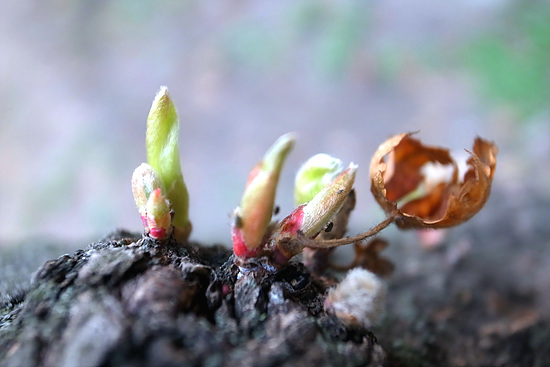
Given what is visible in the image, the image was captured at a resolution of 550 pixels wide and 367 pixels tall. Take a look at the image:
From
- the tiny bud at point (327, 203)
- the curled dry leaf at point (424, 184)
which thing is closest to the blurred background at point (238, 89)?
the curled dry leaf at point (424, 184)

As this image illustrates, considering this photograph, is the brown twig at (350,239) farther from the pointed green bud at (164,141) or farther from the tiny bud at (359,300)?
the pointed green bud at (164,141)

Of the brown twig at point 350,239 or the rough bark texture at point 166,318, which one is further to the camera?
the brown twig at point 350,239

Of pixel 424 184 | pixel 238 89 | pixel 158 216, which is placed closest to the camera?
pixel 158 216

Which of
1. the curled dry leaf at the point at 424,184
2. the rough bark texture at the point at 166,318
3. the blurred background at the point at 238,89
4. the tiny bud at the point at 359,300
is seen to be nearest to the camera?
the rough bark texture at the point at 166,318

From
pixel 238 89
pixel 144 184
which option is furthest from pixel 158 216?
pixel 238 89

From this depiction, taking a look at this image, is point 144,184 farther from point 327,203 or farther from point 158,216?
point 327,203

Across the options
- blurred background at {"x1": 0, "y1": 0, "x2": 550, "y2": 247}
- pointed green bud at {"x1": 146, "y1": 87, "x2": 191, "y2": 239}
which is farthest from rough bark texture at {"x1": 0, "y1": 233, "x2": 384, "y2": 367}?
blurred background at {"x1": 0, "y1": 0, "x2": 550, "y2": 247}
